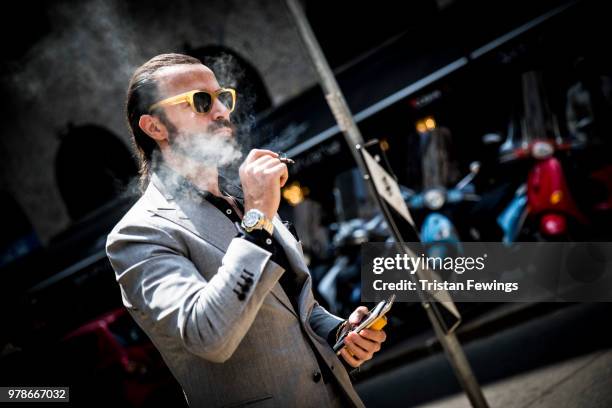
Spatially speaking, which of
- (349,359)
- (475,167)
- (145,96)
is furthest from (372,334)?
(475,167)

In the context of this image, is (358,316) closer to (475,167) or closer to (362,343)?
(362,343)

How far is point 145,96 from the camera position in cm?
196

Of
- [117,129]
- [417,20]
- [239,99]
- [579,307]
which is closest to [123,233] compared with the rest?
[239,99]

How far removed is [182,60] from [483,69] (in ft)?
22.8

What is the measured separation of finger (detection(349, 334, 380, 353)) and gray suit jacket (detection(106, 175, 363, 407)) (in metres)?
0.11

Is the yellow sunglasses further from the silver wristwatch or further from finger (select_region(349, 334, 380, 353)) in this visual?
finger (select_region(349, 334, 380, 353))

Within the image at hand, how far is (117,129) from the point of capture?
504 inches

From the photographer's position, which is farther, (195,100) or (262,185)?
(195,100)

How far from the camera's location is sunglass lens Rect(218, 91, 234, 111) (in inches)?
80.3

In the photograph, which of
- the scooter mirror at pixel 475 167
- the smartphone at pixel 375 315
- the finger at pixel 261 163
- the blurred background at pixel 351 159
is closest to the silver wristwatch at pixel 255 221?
the finger at pixel 261 163

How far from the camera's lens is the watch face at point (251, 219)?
1643 mm

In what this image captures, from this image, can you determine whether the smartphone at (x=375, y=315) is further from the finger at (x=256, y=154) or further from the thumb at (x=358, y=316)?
the finger at (x=256, y=154)

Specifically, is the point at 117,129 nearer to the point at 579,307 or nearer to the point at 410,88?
the point at 410,88

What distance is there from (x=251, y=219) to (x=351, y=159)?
8.36m
